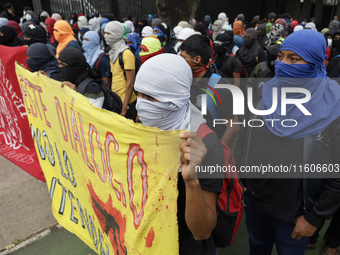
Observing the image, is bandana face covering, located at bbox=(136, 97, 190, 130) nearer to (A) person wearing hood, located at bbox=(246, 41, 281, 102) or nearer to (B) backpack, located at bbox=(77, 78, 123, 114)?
(A) person wearing hood, located at bbox=(246, 41, 281, 102)

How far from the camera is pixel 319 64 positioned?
1.57m

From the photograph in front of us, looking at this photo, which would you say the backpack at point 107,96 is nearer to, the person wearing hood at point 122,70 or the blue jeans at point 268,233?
the person wearing hood at point 122,70

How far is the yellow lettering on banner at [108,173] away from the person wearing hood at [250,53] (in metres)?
3.51

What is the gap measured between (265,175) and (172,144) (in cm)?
77

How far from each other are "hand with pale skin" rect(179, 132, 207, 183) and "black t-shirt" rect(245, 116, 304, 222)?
2.27ft

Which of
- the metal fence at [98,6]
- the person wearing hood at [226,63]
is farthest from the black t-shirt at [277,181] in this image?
the metal fence at [98,6]

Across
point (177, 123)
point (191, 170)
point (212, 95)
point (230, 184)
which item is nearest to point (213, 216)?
point (230, 184)

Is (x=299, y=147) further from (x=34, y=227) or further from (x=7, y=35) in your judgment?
(x=7, y=35)

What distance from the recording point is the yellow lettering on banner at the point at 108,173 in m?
1.28

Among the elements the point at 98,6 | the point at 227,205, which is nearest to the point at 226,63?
the point at 227,205

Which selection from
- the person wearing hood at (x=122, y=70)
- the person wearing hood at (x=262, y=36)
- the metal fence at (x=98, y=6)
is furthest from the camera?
the metal fence at (x=98, y=6)

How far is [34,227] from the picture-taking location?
2.84 meters

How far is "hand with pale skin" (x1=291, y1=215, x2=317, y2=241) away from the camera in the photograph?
1.53m

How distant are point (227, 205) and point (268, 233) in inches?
29.7
